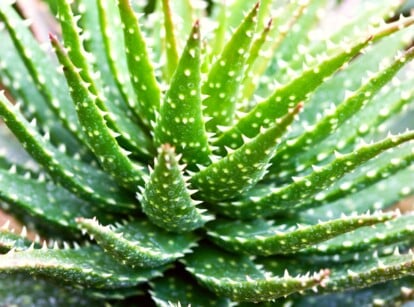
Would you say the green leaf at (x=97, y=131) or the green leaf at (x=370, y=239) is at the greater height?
the green leaf at (x=97, y=131)

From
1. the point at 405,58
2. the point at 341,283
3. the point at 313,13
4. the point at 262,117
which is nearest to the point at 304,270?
the point at 341,283

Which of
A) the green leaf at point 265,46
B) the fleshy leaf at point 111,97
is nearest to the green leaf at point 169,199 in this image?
the fleshy leaf at point 111,97

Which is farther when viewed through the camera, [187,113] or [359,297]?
[359,297]

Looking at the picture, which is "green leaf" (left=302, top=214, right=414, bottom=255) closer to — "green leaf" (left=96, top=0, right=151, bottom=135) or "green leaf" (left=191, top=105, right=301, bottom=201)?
"green leaf" (left=191, top=105, right=301, bottom=201)

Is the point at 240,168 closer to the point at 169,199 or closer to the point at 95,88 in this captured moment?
the point at 169,199

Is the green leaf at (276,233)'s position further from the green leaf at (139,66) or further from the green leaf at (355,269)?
the green leaf at (139,66)

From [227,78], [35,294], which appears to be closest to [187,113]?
[227,78]

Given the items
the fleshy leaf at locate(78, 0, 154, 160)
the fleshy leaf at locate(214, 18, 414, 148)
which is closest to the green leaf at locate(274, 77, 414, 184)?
the fleshy leaf at locate(214, 18, 414, 148)
